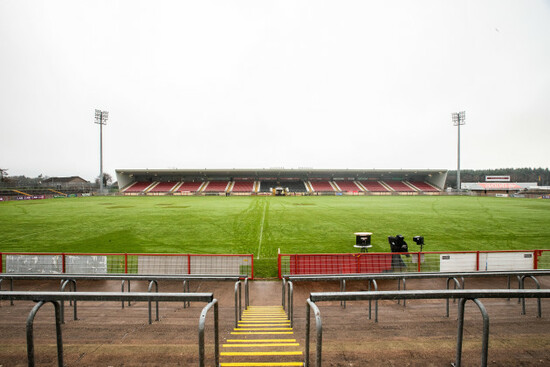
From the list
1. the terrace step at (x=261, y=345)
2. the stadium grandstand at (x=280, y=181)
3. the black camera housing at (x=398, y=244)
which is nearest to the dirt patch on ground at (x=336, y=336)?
the terrace step at (x=261, y=345)

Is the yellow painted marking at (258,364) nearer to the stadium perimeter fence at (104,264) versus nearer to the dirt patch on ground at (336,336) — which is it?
the dirt patch on ground at (336,336)

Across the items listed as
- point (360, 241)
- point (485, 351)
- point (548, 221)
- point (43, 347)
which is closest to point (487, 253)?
point (360, 241)

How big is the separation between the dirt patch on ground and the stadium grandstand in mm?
58803

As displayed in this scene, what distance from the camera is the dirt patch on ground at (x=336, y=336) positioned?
3.46 m

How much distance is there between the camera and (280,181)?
79500 millimetres

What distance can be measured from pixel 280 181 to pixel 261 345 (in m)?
75.5

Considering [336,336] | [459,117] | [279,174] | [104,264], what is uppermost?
[459,117]

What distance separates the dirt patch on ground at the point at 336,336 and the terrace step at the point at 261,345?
0.22 m

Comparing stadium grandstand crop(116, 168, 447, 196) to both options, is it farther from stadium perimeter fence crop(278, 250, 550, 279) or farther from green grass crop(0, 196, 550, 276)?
stadium perimeter fence crop(278, 250, 550, 279)

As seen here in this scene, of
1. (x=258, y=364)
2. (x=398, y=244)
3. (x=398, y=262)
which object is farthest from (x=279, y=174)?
(x=258, y=364)

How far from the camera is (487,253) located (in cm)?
1071

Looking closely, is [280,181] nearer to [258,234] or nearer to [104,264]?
[258,234]

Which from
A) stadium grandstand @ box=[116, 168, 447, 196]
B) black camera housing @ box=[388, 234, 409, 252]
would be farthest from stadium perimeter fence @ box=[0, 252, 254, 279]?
stadium grandstand @ box=[116, 168, 447, 196]

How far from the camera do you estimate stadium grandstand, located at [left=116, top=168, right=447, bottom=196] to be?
6944 cm
